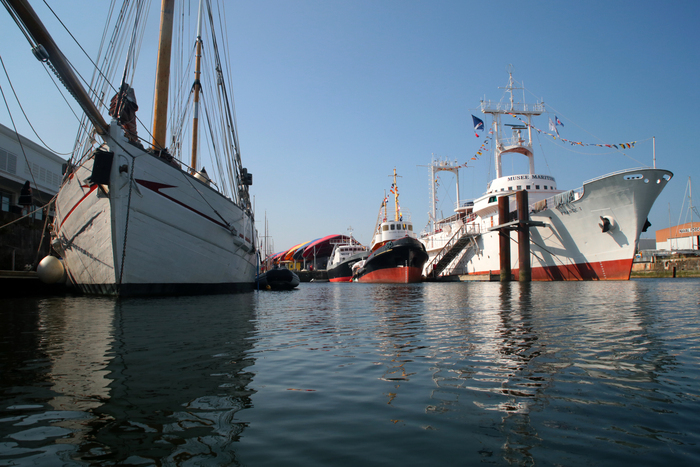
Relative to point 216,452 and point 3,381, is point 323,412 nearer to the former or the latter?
point 216,452

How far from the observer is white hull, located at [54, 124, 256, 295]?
1416cm

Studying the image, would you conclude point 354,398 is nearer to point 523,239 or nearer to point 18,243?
point 18,243

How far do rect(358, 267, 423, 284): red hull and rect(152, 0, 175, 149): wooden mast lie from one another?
2585 centimetres

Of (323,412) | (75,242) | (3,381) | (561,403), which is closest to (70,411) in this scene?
(3,381)

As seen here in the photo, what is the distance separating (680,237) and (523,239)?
5626cm

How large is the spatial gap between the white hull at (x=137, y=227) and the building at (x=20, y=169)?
38.3 feet

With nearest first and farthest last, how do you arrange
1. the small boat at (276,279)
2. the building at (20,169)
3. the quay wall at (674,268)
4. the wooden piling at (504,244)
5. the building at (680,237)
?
the building at (20,169), the small boat at (276,279), the wooden piling at (504,244), the quay wall at (674,268), the building at (680,237)

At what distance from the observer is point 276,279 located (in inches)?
1259

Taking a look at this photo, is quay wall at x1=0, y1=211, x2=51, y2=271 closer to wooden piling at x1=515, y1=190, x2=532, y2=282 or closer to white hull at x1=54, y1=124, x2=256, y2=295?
white hull at x1=54, y1=124, x2=256, y2=295

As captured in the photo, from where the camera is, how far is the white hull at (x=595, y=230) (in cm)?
2664

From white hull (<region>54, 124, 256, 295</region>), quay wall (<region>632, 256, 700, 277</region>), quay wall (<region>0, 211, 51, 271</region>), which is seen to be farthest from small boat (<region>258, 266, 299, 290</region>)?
quay wall (<region>632, 256, 700, 277</region>)

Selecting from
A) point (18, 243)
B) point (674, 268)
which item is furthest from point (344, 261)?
point (18, 243)

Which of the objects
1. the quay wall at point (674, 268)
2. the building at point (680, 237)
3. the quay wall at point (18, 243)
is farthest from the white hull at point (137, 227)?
the building at point (680, 237)

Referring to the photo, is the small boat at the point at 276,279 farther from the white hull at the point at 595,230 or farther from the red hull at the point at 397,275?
the white hull at the point at 595,230
